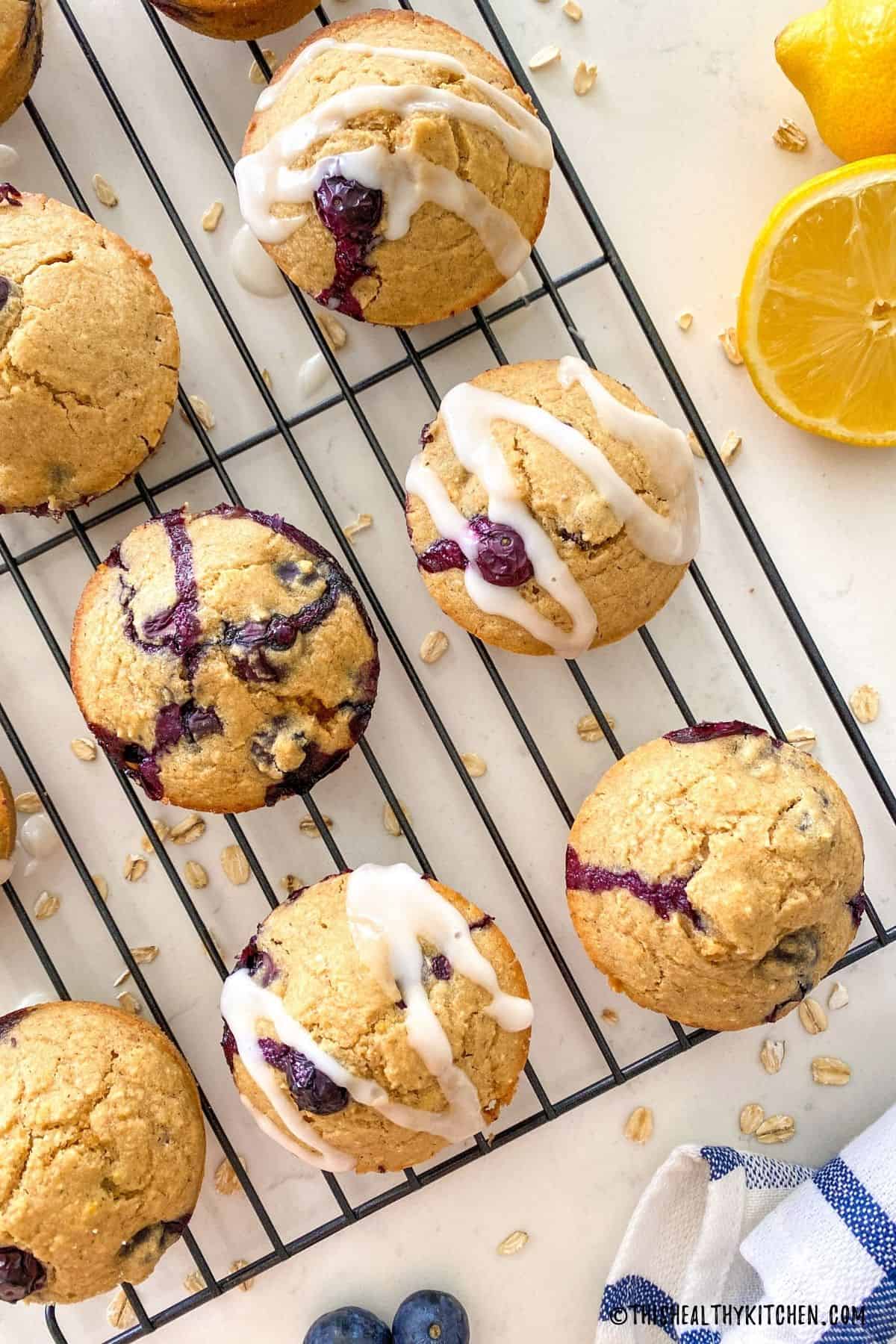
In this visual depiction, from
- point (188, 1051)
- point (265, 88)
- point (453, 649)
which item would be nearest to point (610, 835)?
point (453, 649)

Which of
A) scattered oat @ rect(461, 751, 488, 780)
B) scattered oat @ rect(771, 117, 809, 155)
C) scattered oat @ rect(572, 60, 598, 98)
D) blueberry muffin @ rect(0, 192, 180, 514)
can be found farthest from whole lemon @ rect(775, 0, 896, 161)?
scattered oat @ rect(461, 751, 488, 780)

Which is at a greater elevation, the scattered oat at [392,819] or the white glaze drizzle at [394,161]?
the white glaze drizzle at [394,161]

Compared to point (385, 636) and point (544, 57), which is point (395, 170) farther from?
point (385, 636)

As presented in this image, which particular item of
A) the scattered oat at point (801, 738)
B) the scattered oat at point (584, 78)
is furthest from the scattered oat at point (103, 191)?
the scattered oat at point (801, 738)

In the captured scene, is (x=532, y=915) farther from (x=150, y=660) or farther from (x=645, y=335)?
(x=645, y=335)

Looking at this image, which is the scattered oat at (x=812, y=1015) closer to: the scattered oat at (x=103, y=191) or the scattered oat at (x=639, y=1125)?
the scattered oat at (x=639, y=1125)

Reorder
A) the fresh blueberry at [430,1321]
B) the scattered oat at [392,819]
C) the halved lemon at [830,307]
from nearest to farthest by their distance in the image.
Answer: the halved lemon at [830,307], the fresh blueberry at [430,1321], the scattered oat at [392,819]

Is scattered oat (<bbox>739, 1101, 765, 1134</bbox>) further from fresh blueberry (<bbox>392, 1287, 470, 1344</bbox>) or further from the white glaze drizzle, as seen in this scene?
the white glaze drizzle
